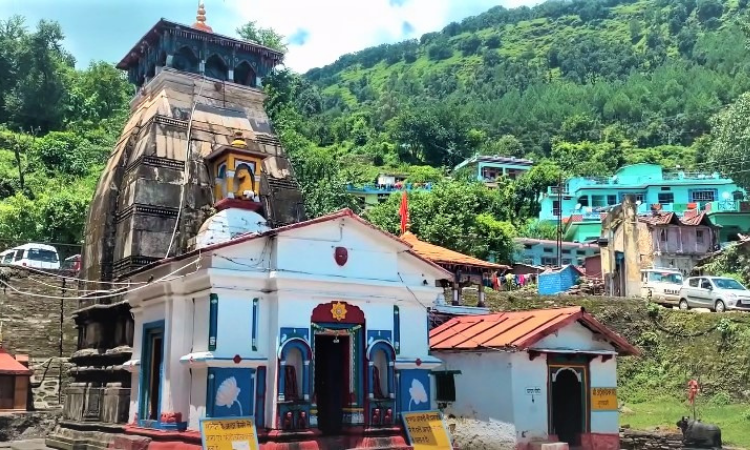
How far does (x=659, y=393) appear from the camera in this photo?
85.5ft

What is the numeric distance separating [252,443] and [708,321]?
21.7m

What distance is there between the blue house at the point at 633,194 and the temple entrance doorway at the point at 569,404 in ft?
141

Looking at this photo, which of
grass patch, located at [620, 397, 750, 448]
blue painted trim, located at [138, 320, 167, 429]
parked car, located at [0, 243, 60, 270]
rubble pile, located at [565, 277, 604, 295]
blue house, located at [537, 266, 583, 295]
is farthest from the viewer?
blue house, located at [537, 266, 583, 295]

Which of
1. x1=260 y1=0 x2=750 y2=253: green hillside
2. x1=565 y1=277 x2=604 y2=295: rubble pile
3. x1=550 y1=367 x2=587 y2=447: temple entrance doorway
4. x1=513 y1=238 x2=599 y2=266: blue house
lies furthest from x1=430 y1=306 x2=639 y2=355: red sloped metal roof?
x1=513 y1=238 x2=599 y2=266: blue house

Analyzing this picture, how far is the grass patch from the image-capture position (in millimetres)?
20078

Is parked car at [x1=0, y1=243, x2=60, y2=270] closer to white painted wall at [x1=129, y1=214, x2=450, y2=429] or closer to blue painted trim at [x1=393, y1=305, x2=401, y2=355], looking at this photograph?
white painted wall at [x1=129, y1=214, x2=450, y2=429]

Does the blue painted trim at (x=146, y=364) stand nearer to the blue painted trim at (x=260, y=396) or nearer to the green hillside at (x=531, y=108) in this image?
the blue painted trim at (x=260, y=396)

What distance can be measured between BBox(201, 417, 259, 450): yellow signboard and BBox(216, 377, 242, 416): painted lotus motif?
28cm

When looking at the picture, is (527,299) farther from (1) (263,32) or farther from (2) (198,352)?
(1) (263,32)

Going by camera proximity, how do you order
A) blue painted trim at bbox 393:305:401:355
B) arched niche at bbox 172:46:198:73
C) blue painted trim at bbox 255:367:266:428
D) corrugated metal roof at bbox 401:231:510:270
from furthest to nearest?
corrugated metal roof at bbox 401:231:510:270
arched niche at bbox 172:46:198:73
blue painted trim at bbox 393:305:401:355
blue painted trim at bbox 255:367:266:428

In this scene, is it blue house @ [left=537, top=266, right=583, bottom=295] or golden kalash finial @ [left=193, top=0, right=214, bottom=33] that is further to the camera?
blue house @ [left=537, top=266, right=583, bottom=295]

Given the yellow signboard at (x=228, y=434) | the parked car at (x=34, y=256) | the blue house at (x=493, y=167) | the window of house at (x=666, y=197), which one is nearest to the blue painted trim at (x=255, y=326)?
the yellow signboard at (x=228, y=434)

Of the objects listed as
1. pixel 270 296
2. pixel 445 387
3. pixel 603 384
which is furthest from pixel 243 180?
pixel 603 384

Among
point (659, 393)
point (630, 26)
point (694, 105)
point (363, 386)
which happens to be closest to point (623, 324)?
point (659, 393)
